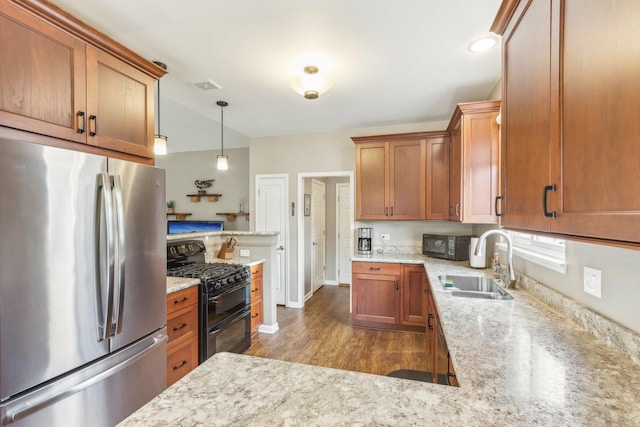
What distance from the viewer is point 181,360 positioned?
213 cm

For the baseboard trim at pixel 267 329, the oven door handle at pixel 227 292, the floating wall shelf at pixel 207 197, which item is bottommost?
the baseboard trim at pixel 267 329

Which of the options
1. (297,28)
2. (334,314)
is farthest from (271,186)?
(297,28)

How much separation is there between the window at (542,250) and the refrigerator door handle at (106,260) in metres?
2.00

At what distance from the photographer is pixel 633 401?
2.63 feet

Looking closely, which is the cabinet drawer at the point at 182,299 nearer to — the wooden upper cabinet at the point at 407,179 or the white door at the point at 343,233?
the wooden upper cabinet at the point at 407,179

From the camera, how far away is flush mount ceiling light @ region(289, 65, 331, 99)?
94.4 inches

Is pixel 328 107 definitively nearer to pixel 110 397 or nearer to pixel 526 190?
pixel 526 190

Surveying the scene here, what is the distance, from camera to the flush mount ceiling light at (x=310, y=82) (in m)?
2.40

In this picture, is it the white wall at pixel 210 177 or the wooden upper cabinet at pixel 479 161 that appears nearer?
the wooden upper cabinet at pixel 479 161

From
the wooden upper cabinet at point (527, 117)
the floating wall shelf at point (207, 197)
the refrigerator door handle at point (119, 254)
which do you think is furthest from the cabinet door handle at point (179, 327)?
the floating wall shelf at point (207, 197)

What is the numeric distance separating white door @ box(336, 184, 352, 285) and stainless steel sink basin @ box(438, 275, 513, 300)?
3.23 m

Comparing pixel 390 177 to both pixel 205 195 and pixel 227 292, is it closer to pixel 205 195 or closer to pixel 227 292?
pixel 227 292

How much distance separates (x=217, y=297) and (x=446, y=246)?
2590 millimetres

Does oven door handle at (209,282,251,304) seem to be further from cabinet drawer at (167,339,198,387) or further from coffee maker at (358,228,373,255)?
coffee maker at (358,228,373,255)
